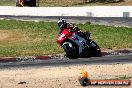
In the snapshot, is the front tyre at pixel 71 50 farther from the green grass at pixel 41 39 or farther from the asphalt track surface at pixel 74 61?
the green grass at pixel 41 39

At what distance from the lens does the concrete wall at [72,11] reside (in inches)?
1455

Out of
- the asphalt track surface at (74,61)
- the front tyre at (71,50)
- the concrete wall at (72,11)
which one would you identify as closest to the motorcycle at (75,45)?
the front tyre at (71,50)

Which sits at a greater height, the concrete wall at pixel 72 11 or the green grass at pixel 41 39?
the concrete wall at pixel 72 11

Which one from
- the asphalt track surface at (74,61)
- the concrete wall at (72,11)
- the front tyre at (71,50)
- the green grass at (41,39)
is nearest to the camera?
the asphalt track surface at (74,61)

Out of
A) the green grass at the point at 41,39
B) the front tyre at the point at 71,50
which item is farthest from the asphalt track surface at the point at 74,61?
the green grass at the point at 41,39

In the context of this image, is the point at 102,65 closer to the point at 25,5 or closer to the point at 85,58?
the point at 85,58

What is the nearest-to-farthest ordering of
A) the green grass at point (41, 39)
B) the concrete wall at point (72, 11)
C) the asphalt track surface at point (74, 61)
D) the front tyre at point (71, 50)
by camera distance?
the asphalt track surface at point (74, 61)
the front tyre at point (71, 50)
the green grass at point (41, 39)
the concrete wall at point (72, 11)

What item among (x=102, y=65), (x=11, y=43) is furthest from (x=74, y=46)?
(x=11, y=43)

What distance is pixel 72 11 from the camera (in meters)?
39.8

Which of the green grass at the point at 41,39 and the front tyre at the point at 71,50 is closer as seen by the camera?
the front tyre at the point at 71,50

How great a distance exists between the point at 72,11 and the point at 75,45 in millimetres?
22875

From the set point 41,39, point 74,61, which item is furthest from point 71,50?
point 41,39

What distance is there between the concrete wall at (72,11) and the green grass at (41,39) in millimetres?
7453

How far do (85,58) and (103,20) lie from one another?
1798cm
